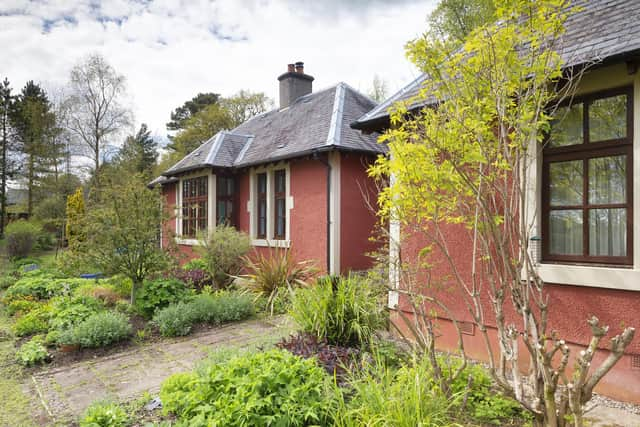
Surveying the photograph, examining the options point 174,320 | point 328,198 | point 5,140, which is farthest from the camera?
point 5,140

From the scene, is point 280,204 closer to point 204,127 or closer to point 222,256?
point 222,256

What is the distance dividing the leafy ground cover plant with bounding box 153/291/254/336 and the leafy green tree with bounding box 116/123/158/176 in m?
13.1

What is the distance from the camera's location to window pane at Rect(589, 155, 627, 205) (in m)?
3.67

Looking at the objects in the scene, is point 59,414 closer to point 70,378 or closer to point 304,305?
point 70,378

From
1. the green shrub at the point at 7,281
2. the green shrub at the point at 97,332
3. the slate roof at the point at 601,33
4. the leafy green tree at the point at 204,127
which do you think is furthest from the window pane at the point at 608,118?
the leafy green tree at the point at 204,127

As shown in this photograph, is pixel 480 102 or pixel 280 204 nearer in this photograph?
pixel 480 102

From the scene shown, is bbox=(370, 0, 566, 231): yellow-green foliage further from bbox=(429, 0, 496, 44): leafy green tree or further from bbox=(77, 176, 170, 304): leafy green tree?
bbox=(429, 0, 496, 44): leafy green tree

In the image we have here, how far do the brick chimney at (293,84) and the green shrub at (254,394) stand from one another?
11.3m

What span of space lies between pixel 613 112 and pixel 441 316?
2858mm

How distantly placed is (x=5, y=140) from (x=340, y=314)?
28.9m

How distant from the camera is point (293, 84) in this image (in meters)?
13.2

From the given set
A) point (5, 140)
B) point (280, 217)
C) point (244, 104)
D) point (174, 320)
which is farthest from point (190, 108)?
point (174, 320)

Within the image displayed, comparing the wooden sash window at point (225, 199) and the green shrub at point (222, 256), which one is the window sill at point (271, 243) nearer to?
the green shrub at point (222, 256)

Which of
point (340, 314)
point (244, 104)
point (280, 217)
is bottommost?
point (340, 314)
